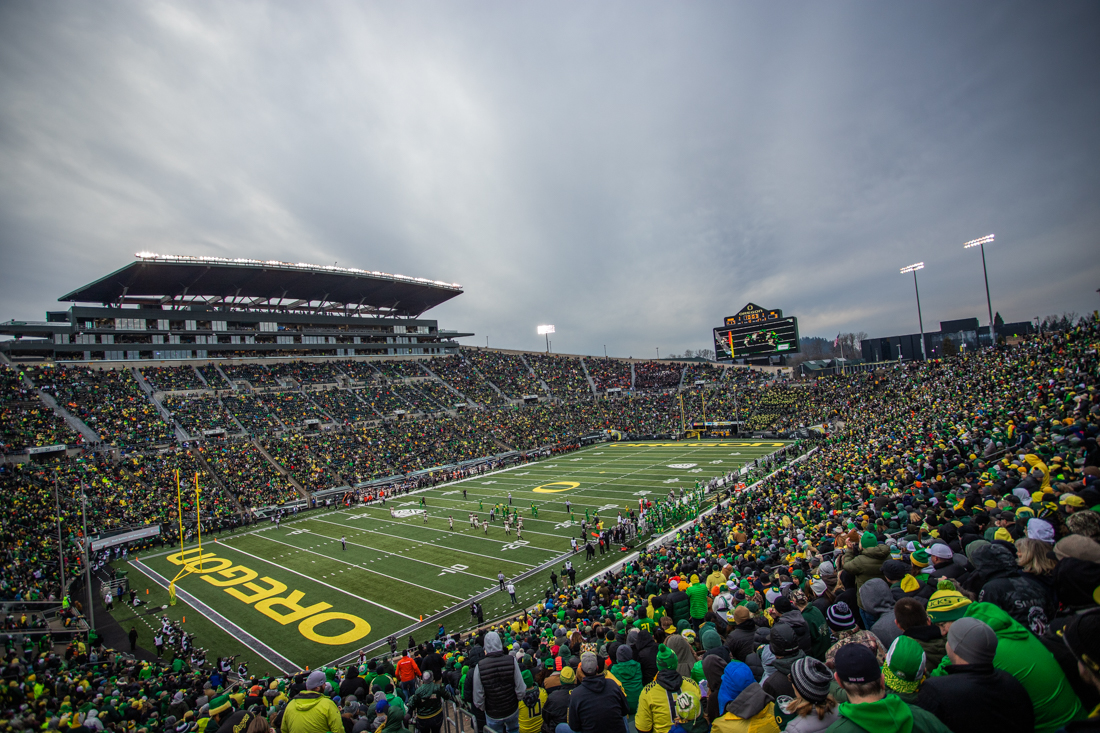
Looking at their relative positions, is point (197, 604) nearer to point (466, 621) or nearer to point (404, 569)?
point (404, 569)

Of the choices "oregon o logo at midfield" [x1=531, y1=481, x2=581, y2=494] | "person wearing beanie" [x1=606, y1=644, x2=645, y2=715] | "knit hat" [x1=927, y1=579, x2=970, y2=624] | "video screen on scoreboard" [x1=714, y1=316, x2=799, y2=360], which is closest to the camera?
"knit hat" [x1=927, y1=579, x2=970, y2=624]

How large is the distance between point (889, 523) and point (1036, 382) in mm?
12463

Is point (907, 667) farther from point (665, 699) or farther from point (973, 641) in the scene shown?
point (665, 699)

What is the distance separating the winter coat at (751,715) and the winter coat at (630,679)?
1716 millimetres

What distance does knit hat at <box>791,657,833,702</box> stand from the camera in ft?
9.02

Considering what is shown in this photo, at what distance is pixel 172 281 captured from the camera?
162ft

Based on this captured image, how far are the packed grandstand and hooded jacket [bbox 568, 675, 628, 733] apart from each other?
2cm

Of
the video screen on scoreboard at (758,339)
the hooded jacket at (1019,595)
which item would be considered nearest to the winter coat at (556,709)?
the hooded jacket at (1019,595)

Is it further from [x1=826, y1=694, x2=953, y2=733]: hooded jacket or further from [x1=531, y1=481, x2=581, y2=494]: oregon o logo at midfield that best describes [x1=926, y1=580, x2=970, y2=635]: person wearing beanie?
[x1=531, y1=481, x2=581, y2=494]: oregon o logo at midfield

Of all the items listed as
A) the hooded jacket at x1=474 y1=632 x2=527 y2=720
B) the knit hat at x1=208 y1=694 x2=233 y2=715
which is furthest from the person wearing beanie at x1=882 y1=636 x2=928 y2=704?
the knit hat at x1=208 y1=694 x2=233 y2=715

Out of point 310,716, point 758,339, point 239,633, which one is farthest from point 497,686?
point 758,339

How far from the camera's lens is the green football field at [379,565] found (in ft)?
54.4

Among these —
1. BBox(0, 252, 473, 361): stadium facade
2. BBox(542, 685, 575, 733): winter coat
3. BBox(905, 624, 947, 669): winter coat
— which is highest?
BBox(0, 252, 473, 361): stadium facade

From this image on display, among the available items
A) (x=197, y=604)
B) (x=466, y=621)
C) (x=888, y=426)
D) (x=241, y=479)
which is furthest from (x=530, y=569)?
(x=241, y=479)
